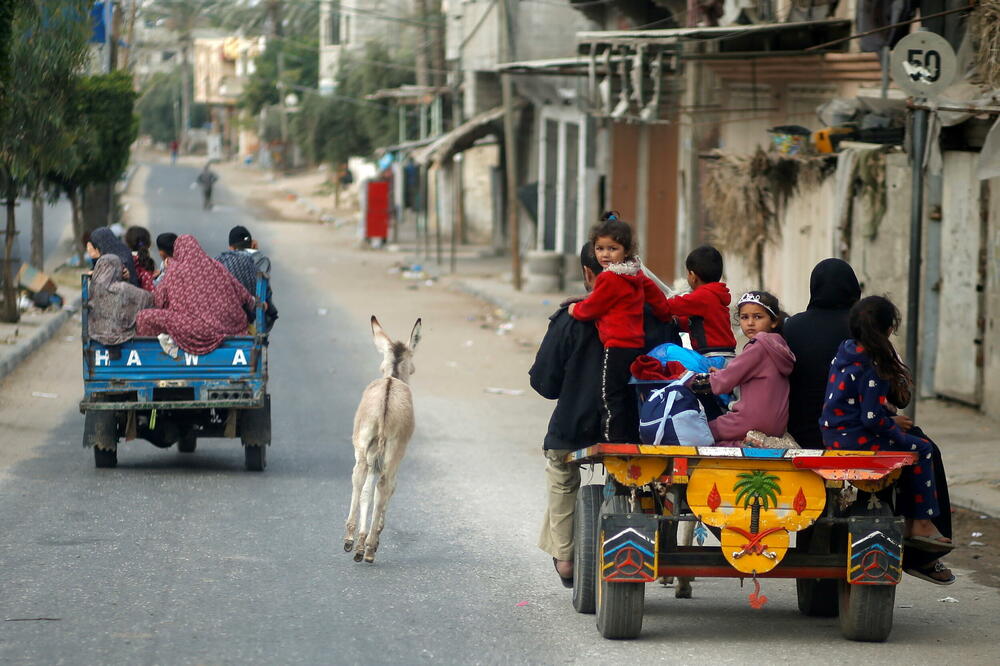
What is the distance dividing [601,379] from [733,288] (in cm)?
1512

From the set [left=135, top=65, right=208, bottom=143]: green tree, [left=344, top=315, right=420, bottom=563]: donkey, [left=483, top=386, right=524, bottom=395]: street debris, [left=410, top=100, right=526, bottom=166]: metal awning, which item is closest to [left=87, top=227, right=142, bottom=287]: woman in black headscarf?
[left=344, top=315, right=420, bottom=563]: donkey

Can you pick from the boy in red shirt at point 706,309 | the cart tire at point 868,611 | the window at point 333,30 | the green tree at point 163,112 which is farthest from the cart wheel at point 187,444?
the green tree at point 163,112

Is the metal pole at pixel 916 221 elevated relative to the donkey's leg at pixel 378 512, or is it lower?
elevated

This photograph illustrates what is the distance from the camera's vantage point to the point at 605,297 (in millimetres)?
6625

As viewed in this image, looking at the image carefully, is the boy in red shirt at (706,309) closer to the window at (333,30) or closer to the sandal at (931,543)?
the sandal at (931,543)

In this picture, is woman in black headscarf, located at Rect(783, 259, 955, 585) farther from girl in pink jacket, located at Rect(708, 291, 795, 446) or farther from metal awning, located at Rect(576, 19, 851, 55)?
metal awning, located at Rect(576, 19, 851, 55)

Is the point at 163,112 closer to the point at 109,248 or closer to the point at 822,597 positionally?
the point at 109,248

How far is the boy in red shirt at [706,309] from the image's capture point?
7054 mm

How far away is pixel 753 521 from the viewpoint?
6.15m

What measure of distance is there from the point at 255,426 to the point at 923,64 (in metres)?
5.64

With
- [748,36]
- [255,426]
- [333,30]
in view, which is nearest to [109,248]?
[255,426]

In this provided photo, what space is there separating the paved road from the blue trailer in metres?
0.37

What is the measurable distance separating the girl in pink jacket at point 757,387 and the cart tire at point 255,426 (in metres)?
5.35

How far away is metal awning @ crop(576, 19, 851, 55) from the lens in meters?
17.1
